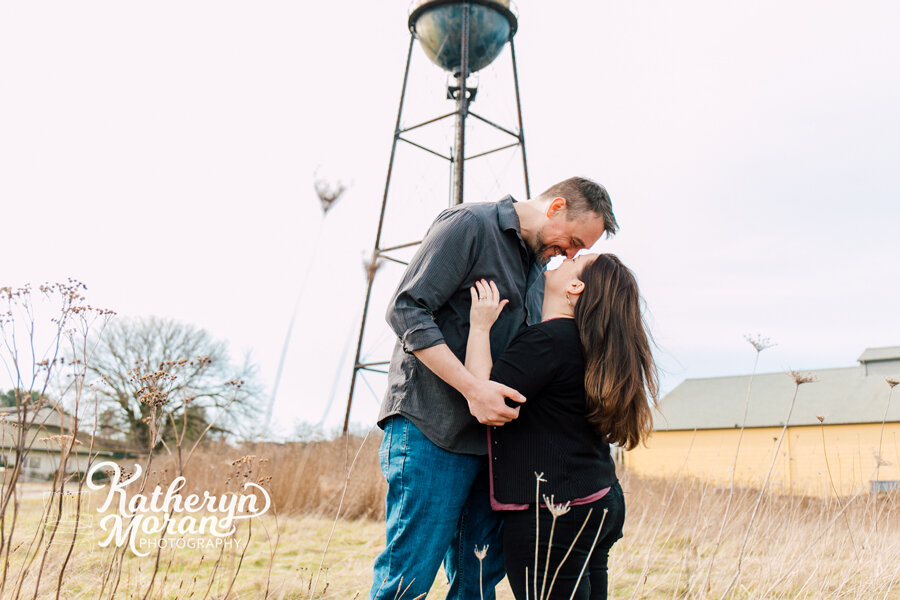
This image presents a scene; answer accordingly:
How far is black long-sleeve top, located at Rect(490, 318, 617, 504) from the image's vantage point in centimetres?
186

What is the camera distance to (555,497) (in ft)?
5.99

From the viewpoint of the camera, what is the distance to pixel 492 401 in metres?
1.83

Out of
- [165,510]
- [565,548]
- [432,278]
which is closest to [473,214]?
[432,278]

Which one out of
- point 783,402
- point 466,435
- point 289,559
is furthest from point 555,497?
point 783,402

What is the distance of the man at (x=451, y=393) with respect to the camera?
6.19 ft

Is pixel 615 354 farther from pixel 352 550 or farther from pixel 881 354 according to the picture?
pixel 881 354

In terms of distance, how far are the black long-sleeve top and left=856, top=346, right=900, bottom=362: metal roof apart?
24930 millimetres

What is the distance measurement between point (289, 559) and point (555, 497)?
3388mm

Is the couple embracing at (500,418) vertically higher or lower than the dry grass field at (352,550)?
higher

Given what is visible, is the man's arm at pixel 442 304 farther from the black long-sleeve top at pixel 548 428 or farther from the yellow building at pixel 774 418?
the yellow building at pixel 774 418

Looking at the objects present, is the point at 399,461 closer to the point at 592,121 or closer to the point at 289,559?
the point at 289,559

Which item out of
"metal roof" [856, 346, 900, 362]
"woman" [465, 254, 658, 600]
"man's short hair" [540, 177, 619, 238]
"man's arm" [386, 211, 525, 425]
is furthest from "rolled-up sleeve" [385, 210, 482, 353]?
"metal roof" [856, 346, 900, 362]

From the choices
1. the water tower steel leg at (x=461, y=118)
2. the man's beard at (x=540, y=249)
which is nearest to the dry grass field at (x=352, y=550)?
the man's beard at (x=540, y=249)

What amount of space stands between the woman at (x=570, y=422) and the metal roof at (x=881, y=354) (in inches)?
977
